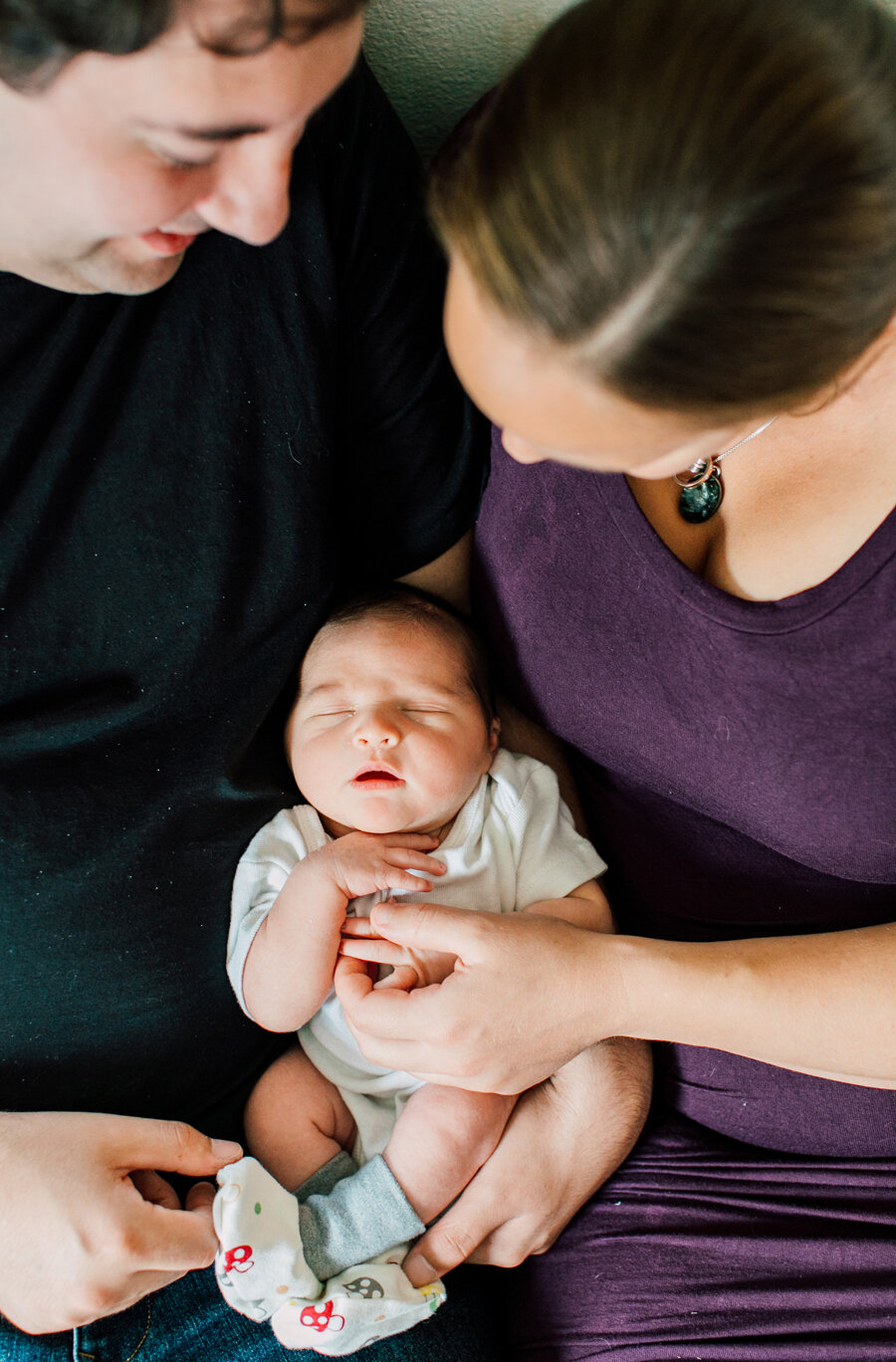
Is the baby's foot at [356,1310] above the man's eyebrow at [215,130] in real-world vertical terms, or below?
below

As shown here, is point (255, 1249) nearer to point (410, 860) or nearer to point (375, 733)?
point (410, 860)

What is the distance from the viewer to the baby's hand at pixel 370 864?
121 cm

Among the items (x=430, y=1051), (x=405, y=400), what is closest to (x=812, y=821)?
(x=430, y=1051)

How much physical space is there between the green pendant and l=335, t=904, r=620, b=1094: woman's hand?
486 millimetres

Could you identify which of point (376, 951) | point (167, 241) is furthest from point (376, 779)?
point (167, 241)

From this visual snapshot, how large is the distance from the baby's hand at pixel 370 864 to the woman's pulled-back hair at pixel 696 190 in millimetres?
660

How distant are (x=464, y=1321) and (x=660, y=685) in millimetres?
781

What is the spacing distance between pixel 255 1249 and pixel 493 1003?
360mm

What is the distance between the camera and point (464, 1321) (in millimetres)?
1233

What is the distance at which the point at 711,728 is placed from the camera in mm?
1139

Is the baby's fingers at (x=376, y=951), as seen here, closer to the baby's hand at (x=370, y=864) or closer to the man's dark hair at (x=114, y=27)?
the baby's hand at (x=370, y=864)

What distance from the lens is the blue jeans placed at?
3.57 feet

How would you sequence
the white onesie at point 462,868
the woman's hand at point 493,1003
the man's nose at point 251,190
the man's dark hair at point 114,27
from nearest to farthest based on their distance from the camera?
the man's dark hair at point 114,27 → the man's nose at point 251,190 → the woman's hand at point 493,1003 → the white onesie at point 462,868

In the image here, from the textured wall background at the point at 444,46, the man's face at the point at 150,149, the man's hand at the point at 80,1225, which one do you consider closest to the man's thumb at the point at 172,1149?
the man's hand at the point at 80,1225
